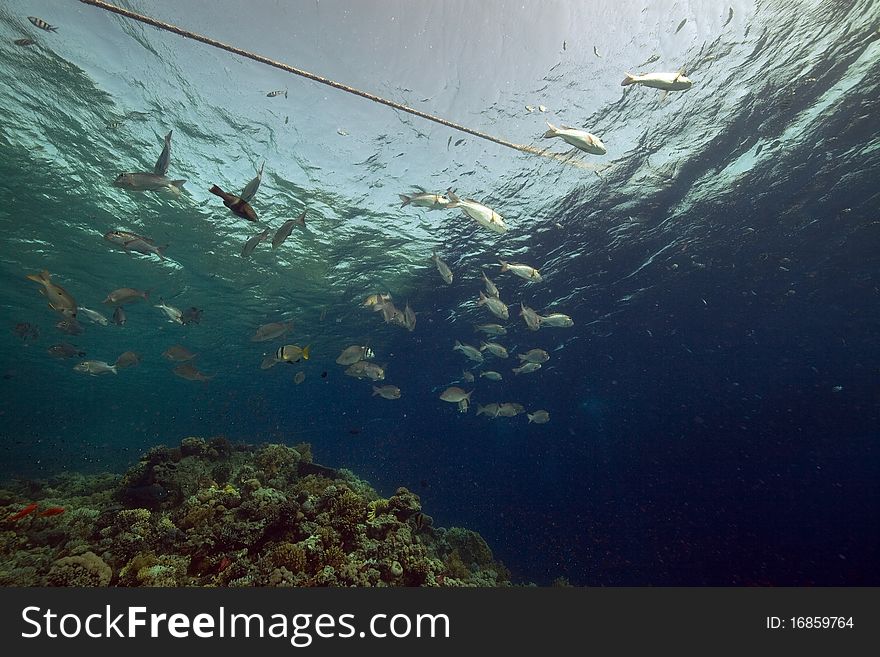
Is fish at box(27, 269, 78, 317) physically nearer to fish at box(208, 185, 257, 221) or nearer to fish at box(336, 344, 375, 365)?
fish at box(336, 344, 375, 365)

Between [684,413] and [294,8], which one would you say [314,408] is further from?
[294,8]

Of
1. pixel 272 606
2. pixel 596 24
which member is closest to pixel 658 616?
pixel 272 606

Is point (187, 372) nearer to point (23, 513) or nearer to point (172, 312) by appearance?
point (172, 312)

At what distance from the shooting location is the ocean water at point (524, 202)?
960cm

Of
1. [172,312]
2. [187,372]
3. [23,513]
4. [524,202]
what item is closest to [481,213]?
[172,312]

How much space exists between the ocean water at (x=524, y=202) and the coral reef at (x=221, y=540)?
5.88m

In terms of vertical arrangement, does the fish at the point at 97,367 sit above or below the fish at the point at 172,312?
below

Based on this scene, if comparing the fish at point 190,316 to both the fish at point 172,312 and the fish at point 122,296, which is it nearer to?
the fish at point 172,312

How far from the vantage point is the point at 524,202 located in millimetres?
14906

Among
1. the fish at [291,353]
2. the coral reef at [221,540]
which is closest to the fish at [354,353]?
the fish at [291,353]

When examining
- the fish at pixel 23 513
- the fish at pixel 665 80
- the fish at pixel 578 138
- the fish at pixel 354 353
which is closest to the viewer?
the fish at pixel 665 80

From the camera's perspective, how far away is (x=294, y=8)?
29.9 ft

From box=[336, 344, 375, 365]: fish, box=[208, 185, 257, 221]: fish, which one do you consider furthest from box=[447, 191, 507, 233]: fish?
box=[336, 344, 375, 365]: fish

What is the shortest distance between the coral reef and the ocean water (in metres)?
5.88
